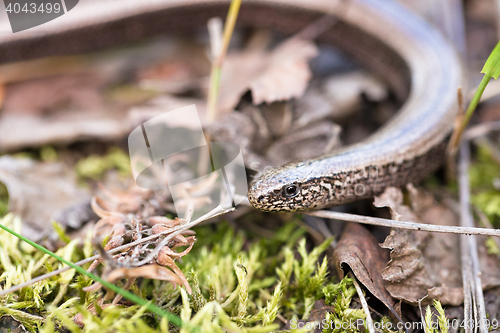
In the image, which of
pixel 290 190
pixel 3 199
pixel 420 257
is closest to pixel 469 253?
pixel 420 257

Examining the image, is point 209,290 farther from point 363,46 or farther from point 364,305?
point 363,46

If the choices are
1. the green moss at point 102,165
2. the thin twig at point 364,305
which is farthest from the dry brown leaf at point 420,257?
the green moss at point 102,165

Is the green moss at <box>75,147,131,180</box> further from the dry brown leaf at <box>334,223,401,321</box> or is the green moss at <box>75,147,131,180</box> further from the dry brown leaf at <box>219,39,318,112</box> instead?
the dry brown leaf at <box>334,223,401,321</box>

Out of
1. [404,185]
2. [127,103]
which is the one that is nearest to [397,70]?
[404,185]

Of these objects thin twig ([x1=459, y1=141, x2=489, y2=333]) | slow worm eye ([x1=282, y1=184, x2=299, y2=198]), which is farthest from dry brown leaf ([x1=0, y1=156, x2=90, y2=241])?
thin twig ([x1=459, y1=141, x2=489, y2=333])

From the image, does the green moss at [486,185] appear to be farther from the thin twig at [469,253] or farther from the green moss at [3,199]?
the green moss at [3,199]

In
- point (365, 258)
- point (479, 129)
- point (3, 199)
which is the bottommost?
point (365, 258)

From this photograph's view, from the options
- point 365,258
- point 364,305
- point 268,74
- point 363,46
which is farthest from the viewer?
point 363,46

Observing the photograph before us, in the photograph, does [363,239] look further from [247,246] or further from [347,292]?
[247,246]
